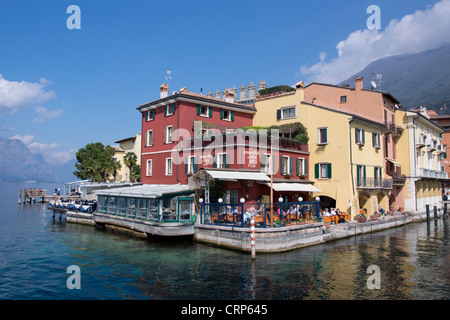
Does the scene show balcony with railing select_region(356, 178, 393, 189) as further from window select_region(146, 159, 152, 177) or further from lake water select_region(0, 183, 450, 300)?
window select_region(146, 159, 152, 177)

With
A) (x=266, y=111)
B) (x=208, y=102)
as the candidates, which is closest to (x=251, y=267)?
(x=208, y=102)

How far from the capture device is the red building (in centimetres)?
2672

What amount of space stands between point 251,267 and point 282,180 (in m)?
12.7

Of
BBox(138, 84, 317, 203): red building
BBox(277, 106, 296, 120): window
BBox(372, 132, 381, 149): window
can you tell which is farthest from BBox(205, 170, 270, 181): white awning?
BBox(372, 132, 381, 149): window

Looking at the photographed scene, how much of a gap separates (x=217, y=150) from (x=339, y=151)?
12131 mm

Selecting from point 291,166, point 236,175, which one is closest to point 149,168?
point 236,175

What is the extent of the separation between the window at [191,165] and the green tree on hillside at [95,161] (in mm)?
27651

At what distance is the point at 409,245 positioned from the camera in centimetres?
2444

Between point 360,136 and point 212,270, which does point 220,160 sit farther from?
point 360,136

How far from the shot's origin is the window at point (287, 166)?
29.6 metres

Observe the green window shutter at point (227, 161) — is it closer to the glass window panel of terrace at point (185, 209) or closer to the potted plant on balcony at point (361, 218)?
the glass window panel of terrace at point (185, 209)

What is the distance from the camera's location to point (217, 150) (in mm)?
27969

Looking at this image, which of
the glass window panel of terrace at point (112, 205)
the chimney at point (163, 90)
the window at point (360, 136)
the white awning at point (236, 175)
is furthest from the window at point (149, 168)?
the window at point (360, 136)

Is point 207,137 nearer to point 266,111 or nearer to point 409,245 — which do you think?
point 266,111
